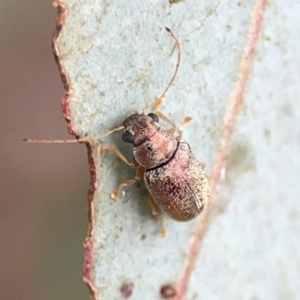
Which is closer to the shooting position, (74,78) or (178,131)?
(74,78)

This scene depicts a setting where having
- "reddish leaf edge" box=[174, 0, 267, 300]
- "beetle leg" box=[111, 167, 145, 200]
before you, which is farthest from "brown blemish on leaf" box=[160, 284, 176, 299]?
"beetle leg" box=[111, 167, 145, 200]

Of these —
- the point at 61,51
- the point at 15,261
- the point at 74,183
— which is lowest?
the point at 15,261

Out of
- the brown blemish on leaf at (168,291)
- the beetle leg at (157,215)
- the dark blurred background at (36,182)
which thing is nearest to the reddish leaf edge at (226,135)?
the brown blemish on leaf at (168,291)

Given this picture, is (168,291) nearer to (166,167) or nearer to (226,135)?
(166,167)

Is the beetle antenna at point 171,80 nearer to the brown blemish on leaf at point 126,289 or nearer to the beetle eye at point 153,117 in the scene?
the beetle eye at point 153,117

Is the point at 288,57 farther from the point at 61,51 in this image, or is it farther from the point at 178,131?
the point at 61,51

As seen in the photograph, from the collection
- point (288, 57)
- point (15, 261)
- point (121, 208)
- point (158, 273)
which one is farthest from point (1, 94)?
point (288, 57)

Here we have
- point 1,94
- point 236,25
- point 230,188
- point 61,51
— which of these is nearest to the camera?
point 61,51

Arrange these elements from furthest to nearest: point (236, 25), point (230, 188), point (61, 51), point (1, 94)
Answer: point (1, 94) → point (230, 188) → point (236, 25) → point (61, 51)

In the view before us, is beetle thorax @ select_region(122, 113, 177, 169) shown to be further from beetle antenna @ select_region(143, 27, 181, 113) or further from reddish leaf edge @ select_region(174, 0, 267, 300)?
reddish leaf edge @ select_region(174, 0, 267, 300)
